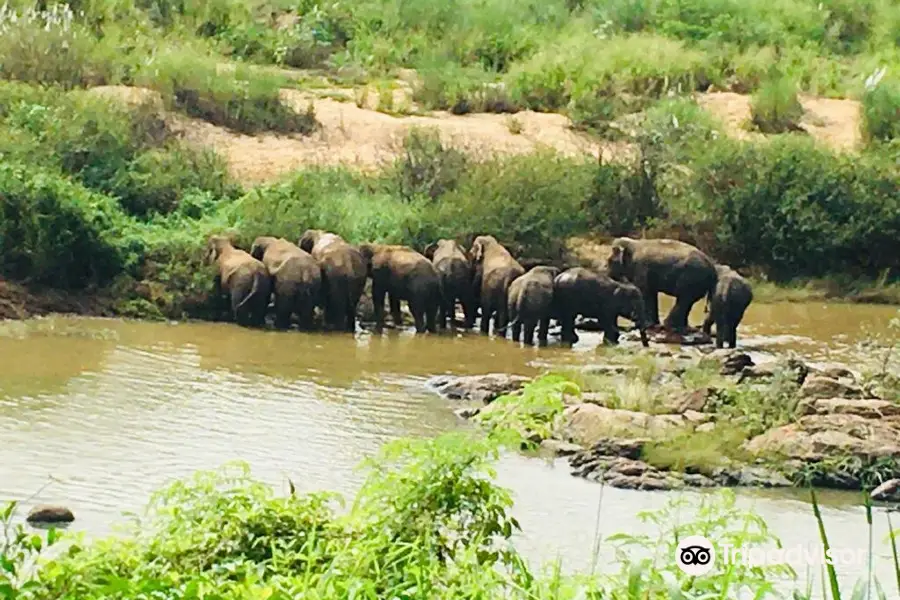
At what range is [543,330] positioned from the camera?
1680cm

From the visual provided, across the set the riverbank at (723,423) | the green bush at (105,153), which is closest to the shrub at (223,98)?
the green bush at (105,153)

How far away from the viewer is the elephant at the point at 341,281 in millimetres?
16922

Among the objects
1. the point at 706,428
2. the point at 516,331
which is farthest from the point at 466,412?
the point at 516,331

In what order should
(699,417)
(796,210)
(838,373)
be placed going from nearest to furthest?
(699,417) < (838,373) < (796,210)

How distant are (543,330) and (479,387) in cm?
316

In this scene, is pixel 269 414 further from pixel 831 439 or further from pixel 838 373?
pixel 838 373

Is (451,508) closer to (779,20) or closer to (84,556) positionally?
(84,556)

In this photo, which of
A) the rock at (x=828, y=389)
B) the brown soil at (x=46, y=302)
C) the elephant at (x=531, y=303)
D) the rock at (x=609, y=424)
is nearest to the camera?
the rock at (x=609, y=424)

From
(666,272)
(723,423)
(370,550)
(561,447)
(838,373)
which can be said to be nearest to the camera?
(370,550)

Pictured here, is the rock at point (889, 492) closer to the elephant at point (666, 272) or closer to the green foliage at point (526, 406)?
the green foliage at point (526, 406)

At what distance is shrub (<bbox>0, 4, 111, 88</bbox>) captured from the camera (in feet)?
77.4

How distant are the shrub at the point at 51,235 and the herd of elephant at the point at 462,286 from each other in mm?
1066

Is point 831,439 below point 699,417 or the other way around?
the other way around

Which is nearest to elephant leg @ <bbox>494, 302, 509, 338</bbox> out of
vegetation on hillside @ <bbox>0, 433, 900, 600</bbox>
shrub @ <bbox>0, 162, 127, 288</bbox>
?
shrub @ <bbox>0, 162, 127, 288</bbox>
